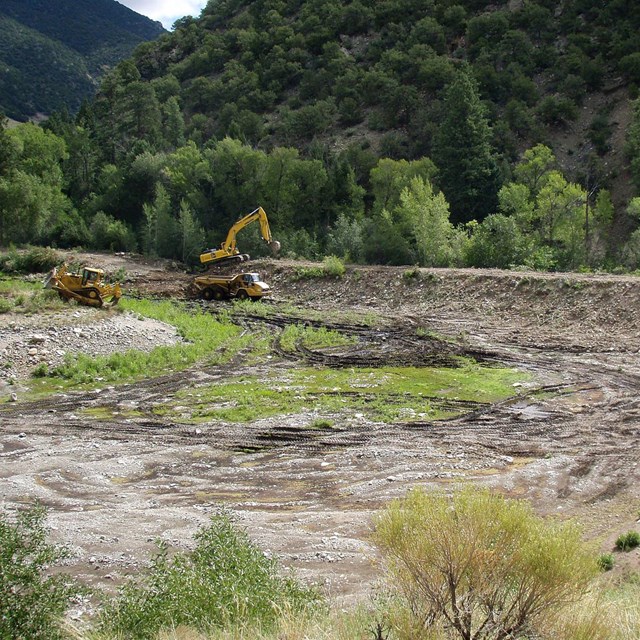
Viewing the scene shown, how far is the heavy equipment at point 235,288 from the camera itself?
37.6m

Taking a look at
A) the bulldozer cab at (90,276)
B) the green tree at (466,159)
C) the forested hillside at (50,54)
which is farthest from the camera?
the forested hillside at (50,54)

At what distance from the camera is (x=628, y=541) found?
417 inches

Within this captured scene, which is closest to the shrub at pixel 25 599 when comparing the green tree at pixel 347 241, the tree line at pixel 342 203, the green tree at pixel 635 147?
the tree line at pixel 342 203

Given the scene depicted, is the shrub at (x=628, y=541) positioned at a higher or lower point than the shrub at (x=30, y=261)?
lower

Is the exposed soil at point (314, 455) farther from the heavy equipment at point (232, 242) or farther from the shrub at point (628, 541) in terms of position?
the heavy equipment at point (232, 242)

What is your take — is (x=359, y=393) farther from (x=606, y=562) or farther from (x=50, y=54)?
(x=50, y=54)

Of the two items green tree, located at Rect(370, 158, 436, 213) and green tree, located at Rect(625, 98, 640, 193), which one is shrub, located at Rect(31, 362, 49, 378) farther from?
green tree, located at Rect(625, 98, 640, 193)

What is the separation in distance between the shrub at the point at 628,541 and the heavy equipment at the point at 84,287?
77.8 ft

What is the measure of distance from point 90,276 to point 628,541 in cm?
2504

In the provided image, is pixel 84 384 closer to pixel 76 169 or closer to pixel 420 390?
pixel 420 390

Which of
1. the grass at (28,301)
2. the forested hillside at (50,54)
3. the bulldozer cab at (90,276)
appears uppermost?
the forested hillside at (50,54)

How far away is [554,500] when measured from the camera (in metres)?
12.6

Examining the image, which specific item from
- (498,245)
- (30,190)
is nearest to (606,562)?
(498,245)

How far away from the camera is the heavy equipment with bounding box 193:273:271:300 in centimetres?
3759
